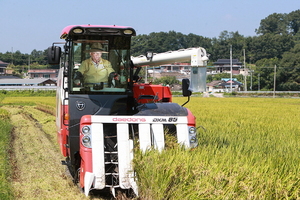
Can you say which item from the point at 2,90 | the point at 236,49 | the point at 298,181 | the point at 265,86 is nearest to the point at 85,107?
the point at 298,181

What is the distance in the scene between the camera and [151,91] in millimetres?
8852

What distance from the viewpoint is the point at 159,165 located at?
5316 mm

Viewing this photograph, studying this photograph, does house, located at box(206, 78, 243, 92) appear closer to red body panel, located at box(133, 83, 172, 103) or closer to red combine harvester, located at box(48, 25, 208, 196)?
red body panel, located at box(133, 83, 172, 103)

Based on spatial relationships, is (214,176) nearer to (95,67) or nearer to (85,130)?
(85,130)

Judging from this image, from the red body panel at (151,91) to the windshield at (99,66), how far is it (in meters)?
1.48

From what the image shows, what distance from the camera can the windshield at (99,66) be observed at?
6988 mm

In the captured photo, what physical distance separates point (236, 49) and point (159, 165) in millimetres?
121310

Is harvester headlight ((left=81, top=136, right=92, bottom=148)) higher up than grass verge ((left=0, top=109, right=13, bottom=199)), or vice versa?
harvester headlight ((left=81, top=136, right=92, bottom=148))

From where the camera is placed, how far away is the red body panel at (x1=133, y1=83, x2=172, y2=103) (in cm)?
865

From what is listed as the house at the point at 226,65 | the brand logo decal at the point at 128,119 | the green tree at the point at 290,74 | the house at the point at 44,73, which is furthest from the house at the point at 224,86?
the brand logo decal at the point at 128,119

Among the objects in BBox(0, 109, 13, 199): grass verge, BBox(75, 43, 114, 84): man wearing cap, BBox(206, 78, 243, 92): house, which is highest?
BBox(75, 43, 114, 84): man wearing cap

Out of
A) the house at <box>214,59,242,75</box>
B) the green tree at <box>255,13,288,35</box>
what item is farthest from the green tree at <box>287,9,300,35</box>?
the house at <box>214,59,242,75</box>

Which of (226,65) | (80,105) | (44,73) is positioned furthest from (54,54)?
(226,65)

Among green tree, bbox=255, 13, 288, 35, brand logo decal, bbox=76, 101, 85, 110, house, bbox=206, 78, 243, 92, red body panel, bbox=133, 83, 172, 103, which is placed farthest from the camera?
green tree, bbox=255, 13, 288, 35
